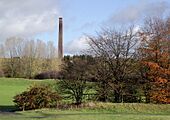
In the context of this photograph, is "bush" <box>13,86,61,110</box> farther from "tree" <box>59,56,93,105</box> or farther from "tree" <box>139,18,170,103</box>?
"tree" <box>139,18,170,103</box>

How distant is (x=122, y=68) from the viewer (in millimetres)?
41281

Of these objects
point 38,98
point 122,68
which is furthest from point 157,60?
point 38,98

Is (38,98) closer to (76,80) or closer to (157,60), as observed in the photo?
(76,80)

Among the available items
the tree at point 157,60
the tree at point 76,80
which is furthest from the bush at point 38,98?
the tree at point 157,60

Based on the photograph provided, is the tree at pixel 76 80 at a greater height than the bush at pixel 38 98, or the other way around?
the tree at pixel 76 80

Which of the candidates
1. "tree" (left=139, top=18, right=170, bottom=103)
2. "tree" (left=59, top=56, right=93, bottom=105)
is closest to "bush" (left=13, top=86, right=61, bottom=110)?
"tree" (left=59, top=56, right=93, bottom=105)

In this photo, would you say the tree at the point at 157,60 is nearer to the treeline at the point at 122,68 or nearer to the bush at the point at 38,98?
the treeline at the point at 122,68

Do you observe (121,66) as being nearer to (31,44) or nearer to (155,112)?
(155,112)

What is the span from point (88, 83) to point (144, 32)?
801cm

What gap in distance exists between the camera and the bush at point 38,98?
36656mm

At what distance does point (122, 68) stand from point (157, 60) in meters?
3.81

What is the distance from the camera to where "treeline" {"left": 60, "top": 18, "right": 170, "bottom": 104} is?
40031 mm

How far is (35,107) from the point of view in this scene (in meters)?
36.8

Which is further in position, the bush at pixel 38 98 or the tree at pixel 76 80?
the tree at pixel 76 80
